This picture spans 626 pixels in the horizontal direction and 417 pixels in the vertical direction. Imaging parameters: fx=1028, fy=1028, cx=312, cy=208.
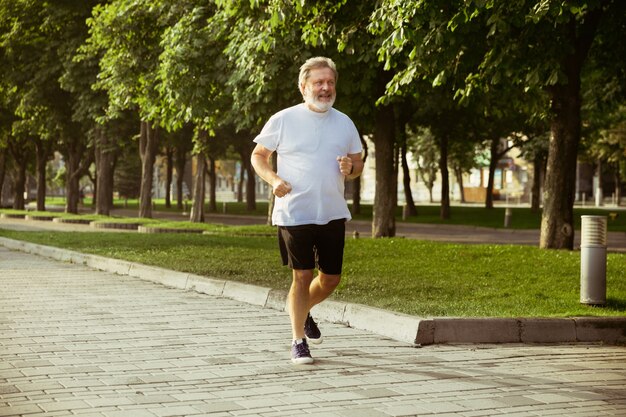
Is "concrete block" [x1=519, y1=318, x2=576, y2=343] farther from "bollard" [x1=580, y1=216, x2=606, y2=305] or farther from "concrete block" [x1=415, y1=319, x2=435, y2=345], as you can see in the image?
"bollard" [x1=580, y1=216, x2=606, y2=305]

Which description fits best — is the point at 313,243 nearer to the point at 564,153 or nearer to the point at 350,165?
the point at 350,165

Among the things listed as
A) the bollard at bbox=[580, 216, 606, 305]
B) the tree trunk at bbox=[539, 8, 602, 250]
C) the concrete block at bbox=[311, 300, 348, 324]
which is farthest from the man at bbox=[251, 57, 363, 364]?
the tree trunk at bbox=[539, 8, 602, 250]

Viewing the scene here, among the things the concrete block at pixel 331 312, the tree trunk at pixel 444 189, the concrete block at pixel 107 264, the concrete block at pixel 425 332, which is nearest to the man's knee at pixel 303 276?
the concrete block at pixel 425 332

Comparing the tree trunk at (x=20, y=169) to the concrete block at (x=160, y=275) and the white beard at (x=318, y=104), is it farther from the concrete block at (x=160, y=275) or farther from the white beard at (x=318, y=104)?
the white beard at (x=318, y=104)

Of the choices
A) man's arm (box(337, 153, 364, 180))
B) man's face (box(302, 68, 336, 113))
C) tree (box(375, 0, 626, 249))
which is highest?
tree (box(375, 0, 626, 249))

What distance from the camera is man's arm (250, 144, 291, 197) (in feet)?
22.4

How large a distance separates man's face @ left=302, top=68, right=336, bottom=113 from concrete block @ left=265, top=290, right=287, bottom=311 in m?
3.77

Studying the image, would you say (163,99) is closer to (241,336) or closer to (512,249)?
(512,249)

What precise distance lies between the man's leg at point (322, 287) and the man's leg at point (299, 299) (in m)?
0.12

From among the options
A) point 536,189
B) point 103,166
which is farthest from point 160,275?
point 536,189

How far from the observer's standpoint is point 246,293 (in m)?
11.2

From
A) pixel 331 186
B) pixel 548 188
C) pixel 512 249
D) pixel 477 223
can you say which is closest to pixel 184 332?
pixel 331 186

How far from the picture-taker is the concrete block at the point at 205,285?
38.8 feet

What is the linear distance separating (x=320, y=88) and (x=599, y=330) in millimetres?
3436
